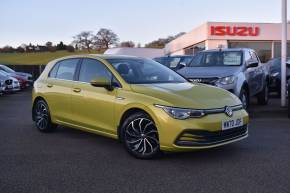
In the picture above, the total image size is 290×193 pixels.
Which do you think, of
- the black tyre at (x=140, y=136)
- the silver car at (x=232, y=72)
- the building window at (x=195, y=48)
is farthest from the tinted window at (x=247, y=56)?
the building window at (x=195, y=48)

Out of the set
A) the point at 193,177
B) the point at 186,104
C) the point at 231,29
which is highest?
the point at 231,29

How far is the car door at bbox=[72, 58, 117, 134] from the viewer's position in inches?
257

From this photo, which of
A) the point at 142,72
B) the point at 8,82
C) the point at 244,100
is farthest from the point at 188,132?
the point at 8,82

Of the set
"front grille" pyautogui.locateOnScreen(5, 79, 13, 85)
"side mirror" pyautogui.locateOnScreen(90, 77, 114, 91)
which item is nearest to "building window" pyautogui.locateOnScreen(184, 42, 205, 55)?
"front grille" pyautogui.locateOnScreen(5, 79, 13, 85)

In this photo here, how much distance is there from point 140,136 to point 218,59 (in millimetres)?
5639

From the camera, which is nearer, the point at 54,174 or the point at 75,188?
the point at 75,188

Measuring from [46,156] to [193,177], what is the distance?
7.80ft

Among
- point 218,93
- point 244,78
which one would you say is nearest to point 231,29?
point 244,78

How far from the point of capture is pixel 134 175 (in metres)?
5.20

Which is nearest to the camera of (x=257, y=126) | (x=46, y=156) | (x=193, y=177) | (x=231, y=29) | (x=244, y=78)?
(x=193, y=177)

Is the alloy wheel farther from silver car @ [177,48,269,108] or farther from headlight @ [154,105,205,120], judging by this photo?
headlight @ [154,105,205,120]

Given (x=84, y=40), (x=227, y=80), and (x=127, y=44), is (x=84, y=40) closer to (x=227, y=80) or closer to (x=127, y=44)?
(x=127, y=44)

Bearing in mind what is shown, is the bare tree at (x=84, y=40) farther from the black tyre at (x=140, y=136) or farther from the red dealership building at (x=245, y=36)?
the black tyre at (x=140, y=136)

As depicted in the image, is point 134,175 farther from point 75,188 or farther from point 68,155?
point 68,155
